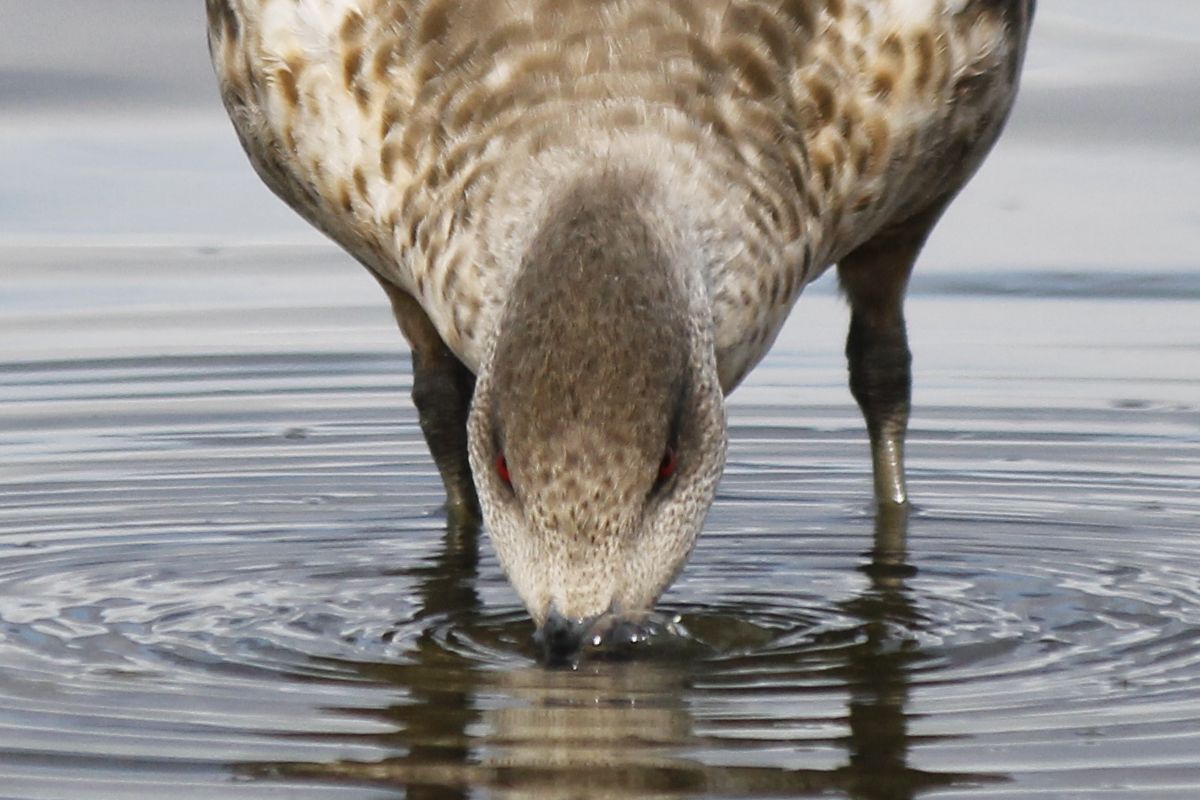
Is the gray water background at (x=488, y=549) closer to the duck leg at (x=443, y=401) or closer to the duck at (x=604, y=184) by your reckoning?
the duck leg at (x=443, y=401)

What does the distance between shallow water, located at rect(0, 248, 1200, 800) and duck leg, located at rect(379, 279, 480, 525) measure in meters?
0.17

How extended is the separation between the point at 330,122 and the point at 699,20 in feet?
3.93

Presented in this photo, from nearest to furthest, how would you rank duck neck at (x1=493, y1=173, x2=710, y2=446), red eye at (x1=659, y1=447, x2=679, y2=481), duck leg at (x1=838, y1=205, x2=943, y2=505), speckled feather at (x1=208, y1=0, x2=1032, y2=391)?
duck neck at (x1=493, y1=173, x2=710, y2=446) < red eye at (x1=659, y1=447, x2=679, y2=481) < speckled feather at (x1=208, y1=0, x2=1032, y2=391) < duck leg at (x1=838, y1=205, x2=943, y2=505)

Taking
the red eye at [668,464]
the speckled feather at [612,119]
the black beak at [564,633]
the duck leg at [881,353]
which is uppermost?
the speckled feather at [612,119]

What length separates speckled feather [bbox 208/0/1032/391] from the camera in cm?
916

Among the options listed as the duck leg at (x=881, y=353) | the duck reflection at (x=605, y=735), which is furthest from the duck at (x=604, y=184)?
the duck leg at (x=881, y=353)

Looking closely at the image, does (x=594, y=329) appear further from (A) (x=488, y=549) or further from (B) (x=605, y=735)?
A: (A) (x=488, y=549)

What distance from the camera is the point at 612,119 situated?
9.26 meters

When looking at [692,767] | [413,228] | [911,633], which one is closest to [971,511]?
[911,633]

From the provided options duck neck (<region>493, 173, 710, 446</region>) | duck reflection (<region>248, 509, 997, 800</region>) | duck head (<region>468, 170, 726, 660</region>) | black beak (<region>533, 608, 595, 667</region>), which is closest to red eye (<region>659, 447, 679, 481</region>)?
duck head (<region>468, 170, 726, 660</region>)

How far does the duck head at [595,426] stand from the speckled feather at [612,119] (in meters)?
0.59

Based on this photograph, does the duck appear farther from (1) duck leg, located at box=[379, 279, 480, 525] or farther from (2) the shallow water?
(2) the shallow water

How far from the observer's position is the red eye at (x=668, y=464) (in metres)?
8.06

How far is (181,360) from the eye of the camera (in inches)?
547
